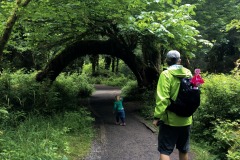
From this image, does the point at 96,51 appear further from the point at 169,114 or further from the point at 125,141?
the point at 169,114

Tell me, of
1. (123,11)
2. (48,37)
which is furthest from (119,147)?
(48,37)

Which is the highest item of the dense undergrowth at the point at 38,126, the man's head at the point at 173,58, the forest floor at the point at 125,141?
the man's head at the point at 173,58

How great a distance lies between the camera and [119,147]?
859cm

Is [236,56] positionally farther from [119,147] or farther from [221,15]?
[119,147]

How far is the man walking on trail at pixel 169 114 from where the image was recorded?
187 inches

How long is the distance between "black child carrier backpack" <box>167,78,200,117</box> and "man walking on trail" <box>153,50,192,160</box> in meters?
0.07

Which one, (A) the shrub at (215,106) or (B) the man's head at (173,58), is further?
(A) the shrub at (215,106)

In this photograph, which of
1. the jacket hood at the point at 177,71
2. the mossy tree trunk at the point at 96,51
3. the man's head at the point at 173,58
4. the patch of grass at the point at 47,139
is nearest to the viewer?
the jacket hood at the point at 177,71

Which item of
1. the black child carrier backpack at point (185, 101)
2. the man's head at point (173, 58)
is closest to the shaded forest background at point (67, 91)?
the black child carrier backpack at point (185, 101)

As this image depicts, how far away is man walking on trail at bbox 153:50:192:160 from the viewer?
4758 millimetres

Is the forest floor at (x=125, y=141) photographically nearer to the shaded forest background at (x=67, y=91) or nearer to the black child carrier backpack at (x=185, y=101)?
the shaded forest background at (x=67, y=91)

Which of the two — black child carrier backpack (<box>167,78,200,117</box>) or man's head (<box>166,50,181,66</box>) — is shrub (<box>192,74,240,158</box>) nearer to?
black child carrier backpack (<box>167,78,200,117</box>)

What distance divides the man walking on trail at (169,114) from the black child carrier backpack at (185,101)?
0.07 meters

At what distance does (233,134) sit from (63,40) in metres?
11.2
